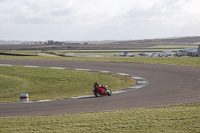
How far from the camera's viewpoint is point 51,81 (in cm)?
3011

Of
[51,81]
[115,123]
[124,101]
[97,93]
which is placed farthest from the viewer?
[51,81]

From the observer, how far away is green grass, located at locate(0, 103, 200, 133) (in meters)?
10.4

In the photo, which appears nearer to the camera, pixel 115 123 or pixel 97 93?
pixel 115 123

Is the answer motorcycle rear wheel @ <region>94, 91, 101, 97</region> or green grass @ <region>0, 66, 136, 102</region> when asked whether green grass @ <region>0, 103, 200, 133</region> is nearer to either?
motorcycle rear wheel @ <region>94, 91, 101, 97</region>

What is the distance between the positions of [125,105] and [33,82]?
15.9 meters

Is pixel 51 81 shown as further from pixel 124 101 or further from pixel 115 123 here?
pixel 115 123

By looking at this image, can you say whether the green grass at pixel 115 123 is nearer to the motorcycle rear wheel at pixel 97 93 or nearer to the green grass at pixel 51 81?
the motorcycle rear wheel at pixel 97 93

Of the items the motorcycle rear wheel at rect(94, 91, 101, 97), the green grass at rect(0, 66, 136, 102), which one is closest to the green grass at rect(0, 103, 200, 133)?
the motorcycle rear wheel at rect(94, 91, 101, 97)

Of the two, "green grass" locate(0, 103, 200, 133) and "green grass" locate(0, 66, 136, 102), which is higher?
"green grass" locate(0, 103, 200, 133)

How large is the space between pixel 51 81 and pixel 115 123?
769 inches

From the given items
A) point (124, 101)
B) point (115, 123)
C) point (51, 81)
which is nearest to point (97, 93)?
point (124, 101)

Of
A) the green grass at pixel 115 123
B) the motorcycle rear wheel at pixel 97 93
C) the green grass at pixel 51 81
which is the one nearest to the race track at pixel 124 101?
the motorcycle rear wheel at pixel 97 93

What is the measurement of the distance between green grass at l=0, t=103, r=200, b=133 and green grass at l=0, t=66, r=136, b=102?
11030 mm

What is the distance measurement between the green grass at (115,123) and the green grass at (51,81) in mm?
11030
